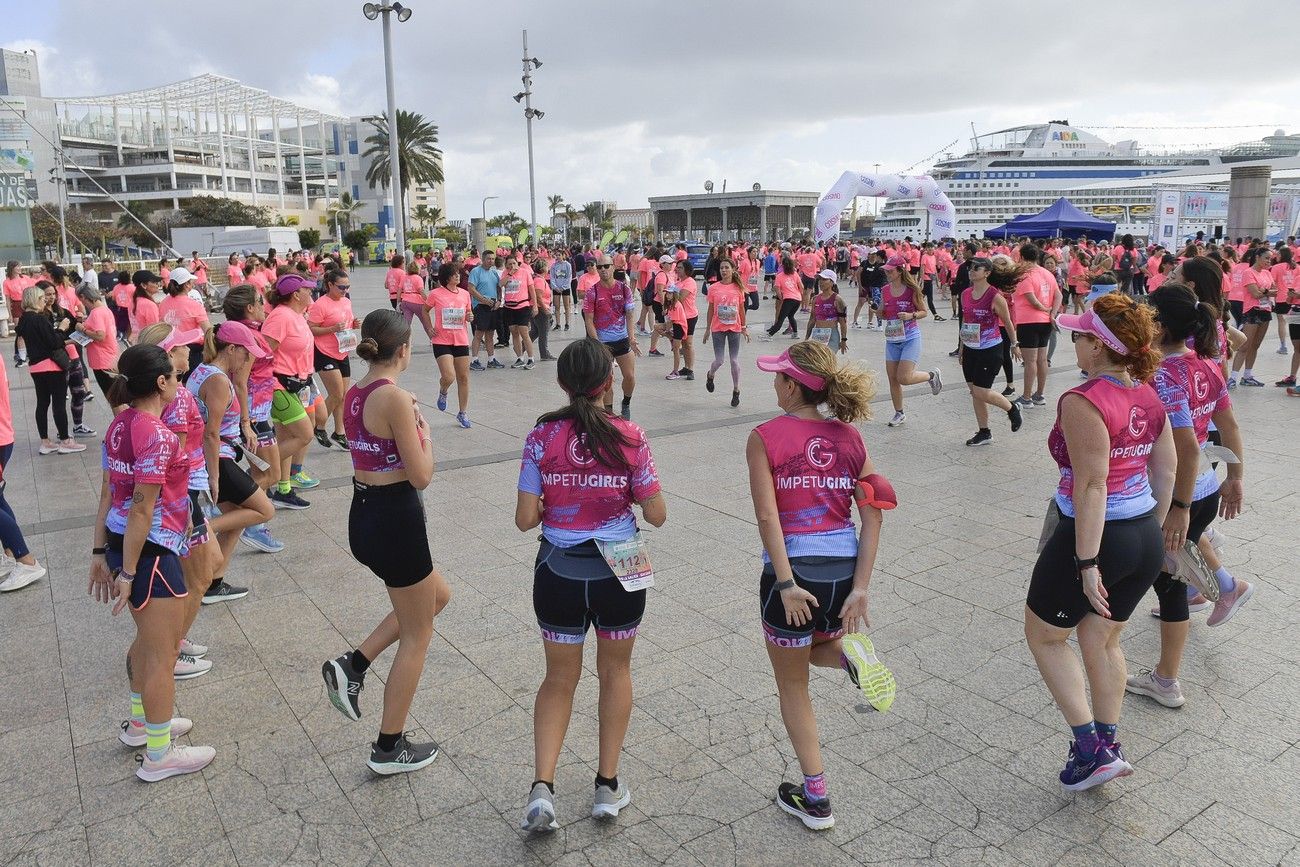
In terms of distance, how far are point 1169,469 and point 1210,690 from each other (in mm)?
1328

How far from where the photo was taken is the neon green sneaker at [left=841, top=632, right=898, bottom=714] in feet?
8.90

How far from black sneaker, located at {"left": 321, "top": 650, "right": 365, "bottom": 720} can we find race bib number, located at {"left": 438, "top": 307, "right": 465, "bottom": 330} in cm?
661

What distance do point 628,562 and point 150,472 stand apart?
182 centimetres

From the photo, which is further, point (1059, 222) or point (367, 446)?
point (1059, 222)

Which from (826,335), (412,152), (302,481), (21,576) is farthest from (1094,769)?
(412,152)

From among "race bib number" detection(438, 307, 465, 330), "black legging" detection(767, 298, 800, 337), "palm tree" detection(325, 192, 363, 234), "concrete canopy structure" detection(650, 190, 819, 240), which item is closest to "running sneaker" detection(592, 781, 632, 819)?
"race bib number" detection(438, 307, 465, 330)

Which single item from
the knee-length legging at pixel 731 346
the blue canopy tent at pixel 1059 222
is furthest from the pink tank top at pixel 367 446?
the blue canopy tent at pixel 1059 222

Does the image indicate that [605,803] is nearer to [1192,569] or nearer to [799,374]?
[799,374]

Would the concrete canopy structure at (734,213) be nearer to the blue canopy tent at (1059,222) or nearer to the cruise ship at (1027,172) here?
the cruise ship at (1027,172)

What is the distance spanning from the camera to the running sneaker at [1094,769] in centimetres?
307

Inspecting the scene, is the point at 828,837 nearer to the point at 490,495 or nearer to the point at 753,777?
the point at 753,777

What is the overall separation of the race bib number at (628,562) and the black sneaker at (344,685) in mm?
1289

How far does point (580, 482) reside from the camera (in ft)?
9.15

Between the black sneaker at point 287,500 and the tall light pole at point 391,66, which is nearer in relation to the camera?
the black sneaker at point 287,500
